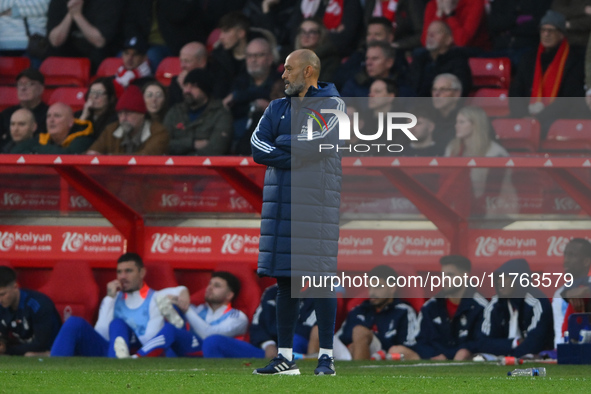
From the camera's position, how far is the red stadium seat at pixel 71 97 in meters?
10.7

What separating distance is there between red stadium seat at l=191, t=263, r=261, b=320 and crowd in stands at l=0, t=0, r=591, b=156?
1003mm

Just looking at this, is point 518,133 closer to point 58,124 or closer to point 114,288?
point 114,288

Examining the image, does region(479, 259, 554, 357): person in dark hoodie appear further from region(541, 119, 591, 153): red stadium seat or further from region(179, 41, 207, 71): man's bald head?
region(179, 41, 207, 71): man's bald head

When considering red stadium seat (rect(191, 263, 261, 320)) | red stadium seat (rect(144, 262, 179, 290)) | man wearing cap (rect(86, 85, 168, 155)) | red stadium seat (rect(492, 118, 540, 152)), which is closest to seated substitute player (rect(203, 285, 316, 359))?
red stadium seat (rect(191, 263, 261, 320))

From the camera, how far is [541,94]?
29.7 ft

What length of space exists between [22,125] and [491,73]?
4.40 m

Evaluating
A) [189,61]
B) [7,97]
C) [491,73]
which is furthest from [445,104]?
[7,97]

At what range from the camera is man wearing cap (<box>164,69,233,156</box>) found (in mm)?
9055

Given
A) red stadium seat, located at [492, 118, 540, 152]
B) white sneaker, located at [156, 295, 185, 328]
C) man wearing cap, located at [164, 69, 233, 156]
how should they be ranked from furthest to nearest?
man wearing cap, located at [164, 69, 233, 156], red stadium seat, located at [492, 118, 540, 152], white sneaker, located at [156, 295, 185, 328]

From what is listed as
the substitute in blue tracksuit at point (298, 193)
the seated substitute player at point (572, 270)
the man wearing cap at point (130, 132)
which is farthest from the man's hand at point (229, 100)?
the substitute in blue tracksuit at point (298, 193)

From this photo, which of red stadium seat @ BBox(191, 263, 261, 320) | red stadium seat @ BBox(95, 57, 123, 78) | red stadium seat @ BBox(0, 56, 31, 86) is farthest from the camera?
red stadium seat @ BBox(0, 56, 31, 86)

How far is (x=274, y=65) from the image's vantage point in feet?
32.6

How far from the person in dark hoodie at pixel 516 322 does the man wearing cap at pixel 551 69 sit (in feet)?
6.29

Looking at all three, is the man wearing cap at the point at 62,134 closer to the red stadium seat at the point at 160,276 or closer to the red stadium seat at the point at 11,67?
the red stadium seat at the point at 160,276
